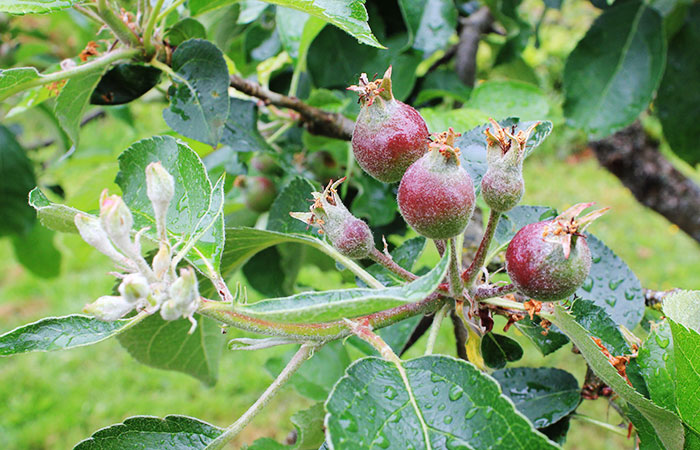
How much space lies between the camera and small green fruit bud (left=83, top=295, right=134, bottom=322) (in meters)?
0.68

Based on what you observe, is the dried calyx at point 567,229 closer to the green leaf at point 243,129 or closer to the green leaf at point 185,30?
the green leaf at point 243,129

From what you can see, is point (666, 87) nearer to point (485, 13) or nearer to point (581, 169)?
point (485, 13)

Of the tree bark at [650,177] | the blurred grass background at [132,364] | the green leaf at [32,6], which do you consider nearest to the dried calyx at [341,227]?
the green leaf at [32,6]

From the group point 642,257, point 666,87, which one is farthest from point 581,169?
point 666,87

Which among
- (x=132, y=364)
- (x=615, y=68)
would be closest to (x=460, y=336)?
(x=615, y=68)

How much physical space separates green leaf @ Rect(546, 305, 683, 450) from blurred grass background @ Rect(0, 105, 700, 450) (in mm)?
2180

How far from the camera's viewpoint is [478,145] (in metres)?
1.04

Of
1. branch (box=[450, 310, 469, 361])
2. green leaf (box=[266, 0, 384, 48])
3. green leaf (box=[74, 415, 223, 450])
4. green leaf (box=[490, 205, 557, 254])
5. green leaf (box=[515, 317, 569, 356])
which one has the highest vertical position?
green leaf (box=[266, 0, 384, 48])

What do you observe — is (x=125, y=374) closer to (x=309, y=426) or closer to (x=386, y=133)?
(x=309, y=426)

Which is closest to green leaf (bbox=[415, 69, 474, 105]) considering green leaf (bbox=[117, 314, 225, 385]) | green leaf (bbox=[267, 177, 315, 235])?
green leaf (bbox=[267, 177, 315, 235])

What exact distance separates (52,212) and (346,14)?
531mm

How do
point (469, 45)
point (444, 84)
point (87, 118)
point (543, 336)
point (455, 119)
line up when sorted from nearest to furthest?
point (543, 336) < point (455, 119) < point (444, 84) < point (469, 45) < point (87, 118)

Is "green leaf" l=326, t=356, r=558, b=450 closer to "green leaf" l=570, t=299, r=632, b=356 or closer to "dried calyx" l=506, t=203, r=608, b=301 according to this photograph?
"dried calyx" l=506, t=203, r=608, b=301

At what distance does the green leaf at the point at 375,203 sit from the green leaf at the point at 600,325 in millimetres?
629
